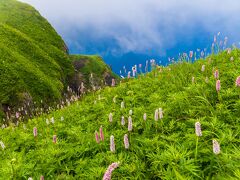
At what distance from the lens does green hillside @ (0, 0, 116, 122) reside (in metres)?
27.0

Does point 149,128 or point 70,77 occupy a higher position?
point 70,77

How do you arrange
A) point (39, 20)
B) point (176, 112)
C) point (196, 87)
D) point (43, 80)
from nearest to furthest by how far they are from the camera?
point (176, 112) → point (196, 87) → point (43, 80) → point (39, 20)

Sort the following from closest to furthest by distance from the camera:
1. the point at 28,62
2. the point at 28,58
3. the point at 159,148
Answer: the point at 159,148 → the point at 28,62 → the point at 28,58

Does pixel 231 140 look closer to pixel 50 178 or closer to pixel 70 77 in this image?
pixel 50 178

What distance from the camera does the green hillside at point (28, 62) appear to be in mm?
26984

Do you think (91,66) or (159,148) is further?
(91,66)

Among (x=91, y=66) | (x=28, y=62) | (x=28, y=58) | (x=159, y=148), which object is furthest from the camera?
(x=91, y=66)

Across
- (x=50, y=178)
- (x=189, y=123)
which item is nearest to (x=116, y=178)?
(x=50, y=178)

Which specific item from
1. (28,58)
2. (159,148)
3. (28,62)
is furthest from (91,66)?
(159,148)

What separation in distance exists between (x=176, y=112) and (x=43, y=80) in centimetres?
2741

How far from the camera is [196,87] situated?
23.6 ft

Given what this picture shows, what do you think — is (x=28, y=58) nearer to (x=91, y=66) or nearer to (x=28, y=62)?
(x=28, y=62)

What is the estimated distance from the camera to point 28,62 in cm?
3512

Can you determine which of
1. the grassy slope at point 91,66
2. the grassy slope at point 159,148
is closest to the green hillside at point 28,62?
the grassy slope at point 91,66
